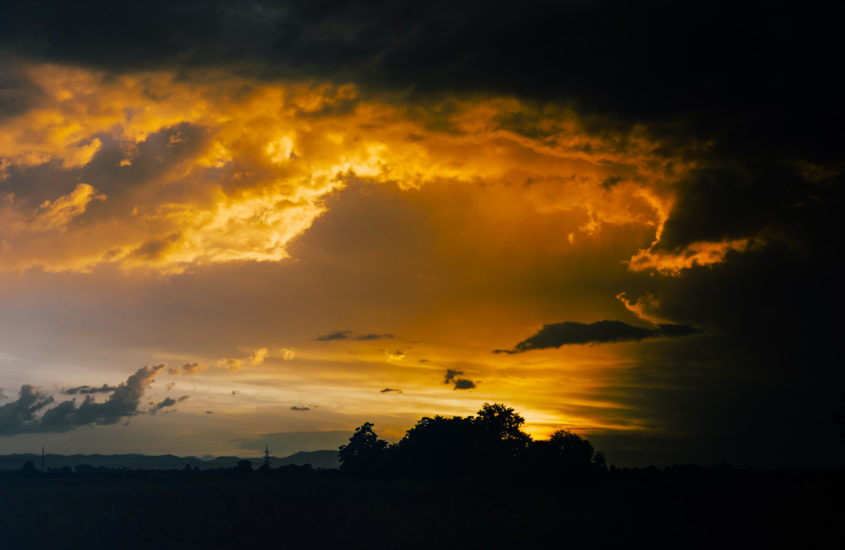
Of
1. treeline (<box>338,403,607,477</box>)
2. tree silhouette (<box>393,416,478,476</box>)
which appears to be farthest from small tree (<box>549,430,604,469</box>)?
tree silhouette (<box>393,416,478,476</box>)

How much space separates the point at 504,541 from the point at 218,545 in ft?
93.8

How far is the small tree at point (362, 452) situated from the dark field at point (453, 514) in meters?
17.8

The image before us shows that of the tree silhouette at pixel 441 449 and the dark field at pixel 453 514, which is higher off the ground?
the tree silhouette at pixel 441 449

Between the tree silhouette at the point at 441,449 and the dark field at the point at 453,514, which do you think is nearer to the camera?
the dark field at the point at 453,514

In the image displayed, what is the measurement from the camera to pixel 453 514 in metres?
68.6

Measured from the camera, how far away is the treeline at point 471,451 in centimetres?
8469

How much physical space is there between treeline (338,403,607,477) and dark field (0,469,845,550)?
459 centimetres

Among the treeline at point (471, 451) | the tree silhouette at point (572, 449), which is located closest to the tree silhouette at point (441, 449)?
the treeline at point (471, 451)

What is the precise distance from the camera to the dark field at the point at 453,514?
58.2 meters

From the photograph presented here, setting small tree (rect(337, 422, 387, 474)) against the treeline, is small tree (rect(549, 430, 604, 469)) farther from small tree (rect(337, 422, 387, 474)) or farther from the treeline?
small tree (rect(337, 422, 387, 474))

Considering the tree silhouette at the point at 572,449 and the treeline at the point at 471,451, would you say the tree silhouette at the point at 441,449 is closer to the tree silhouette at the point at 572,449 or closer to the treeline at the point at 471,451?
the treeline at the point at 471,451

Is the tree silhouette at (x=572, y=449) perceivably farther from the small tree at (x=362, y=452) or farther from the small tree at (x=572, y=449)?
the small tree at (x=362, y=452)

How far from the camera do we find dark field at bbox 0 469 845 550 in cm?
5816

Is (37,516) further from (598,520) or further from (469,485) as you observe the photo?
(598,520)
